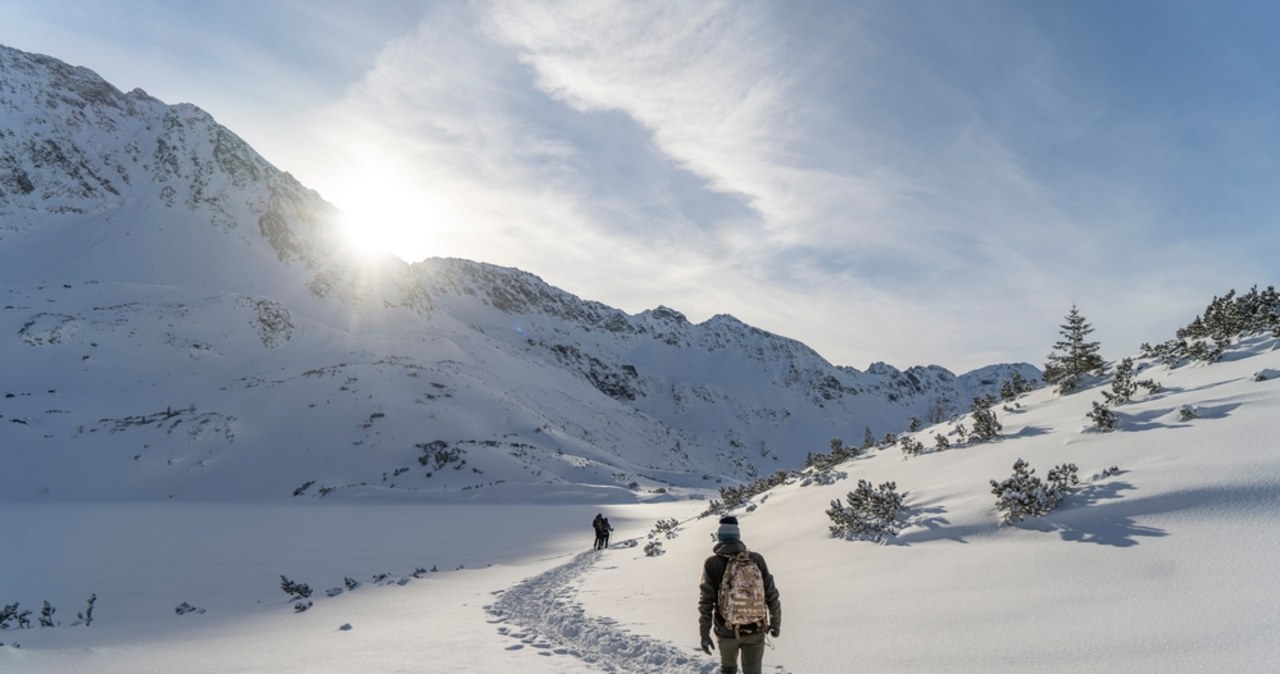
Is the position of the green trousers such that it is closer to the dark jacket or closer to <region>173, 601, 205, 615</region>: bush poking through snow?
the dark jacket

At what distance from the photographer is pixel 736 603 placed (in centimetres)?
543

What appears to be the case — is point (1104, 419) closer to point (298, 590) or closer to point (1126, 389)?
point (1126, 389)

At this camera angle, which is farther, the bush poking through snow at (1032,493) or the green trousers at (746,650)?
the bush poking through snow at (1032,493)

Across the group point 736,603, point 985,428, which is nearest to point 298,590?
point 736,603

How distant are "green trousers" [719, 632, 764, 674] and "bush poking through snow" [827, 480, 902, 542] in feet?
15.2

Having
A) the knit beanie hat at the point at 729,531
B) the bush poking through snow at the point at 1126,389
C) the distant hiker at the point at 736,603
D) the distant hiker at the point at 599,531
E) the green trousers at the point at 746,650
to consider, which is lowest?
the distant hiker at the point at 599,531

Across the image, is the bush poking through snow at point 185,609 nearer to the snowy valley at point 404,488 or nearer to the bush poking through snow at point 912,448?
the snowy valley at point 404,488

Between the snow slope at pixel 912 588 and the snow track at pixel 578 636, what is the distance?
0.15ft

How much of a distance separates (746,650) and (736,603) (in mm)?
532

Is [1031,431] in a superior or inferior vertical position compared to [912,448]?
superior

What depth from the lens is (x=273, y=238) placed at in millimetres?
86625

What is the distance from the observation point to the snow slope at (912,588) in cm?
548

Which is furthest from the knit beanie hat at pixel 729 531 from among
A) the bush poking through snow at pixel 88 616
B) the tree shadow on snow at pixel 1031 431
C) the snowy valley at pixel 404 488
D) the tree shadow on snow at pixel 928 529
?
the bush poking through snow at pixel 88 616

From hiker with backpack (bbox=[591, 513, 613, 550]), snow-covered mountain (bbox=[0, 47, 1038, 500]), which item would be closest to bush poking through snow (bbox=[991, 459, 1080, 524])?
snow-covered mountain (bbox=[0, 47, 1038, 500])
